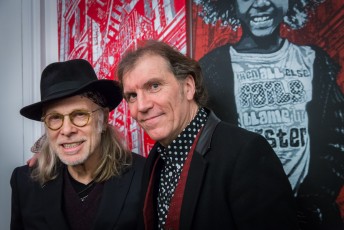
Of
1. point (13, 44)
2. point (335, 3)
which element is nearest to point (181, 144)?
point (335, 3)

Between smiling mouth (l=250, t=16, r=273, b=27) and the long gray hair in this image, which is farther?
the long gray hair

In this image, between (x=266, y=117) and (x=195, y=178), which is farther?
(x=266, y=117)

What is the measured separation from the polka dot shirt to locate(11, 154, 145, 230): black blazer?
241 millimetres

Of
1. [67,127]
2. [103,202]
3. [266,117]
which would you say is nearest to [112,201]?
[103,202]

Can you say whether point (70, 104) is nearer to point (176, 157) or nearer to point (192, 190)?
point (176, 157)

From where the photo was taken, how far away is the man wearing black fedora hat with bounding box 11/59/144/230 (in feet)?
4.62

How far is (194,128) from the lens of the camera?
123 centimetres

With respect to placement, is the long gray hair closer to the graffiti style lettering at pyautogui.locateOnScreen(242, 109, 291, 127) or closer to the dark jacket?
the graffiti style lettering at pyautogui.locateOnScreen(242, 109, 291, 127)

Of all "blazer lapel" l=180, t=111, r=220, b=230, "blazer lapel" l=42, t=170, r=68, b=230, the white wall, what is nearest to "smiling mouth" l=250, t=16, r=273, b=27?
"blazer lapel" l=180, t=111, r=220, b=230

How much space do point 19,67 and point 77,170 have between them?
3.51 ft

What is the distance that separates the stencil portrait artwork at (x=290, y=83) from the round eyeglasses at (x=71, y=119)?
1.94ft

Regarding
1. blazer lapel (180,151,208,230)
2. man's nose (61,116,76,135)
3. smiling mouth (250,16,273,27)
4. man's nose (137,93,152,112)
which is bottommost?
blazer lapel (180,151,208,230)

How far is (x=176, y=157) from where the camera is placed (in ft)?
4.01

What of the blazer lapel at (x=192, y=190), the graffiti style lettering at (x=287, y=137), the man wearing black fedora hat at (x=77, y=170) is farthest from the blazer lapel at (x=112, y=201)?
the graffiti style lettering at (x=287, y=137)
